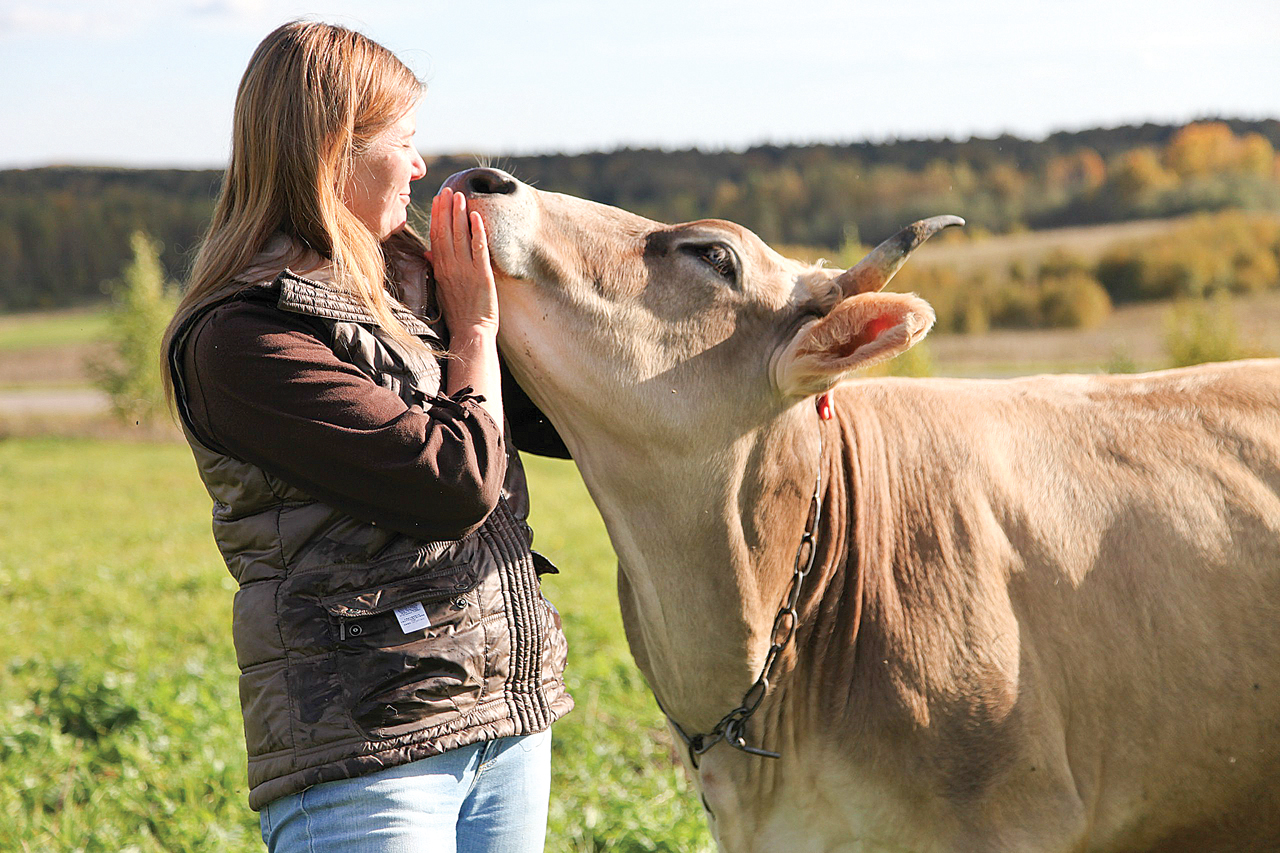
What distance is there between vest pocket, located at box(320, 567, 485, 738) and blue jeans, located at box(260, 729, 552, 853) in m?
0.13

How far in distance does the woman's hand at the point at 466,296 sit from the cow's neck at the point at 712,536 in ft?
1.38

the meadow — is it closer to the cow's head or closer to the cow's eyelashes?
the cow's head

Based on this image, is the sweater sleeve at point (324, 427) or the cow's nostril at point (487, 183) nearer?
the sweater sleeve at point (324, 427)

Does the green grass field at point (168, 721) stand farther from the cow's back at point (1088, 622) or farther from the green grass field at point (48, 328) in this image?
the green grass field at point (48, 328)

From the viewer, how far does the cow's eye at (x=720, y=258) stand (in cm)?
275

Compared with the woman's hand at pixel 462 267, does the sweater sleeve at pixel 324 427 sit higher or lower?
lower

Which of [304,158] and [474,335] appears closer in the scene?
[304,158]

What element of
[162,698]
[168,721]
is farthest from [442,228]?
[162,698]

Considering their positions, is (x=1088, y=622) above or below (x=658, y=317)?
below

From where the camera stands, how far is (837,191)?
218 feet

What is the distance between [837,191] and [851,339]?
66.5m

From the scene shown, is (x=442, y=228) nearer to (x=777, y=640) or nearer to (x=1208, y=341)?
(x=777, y=640)

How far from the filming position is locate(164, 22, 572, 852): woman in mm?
2164

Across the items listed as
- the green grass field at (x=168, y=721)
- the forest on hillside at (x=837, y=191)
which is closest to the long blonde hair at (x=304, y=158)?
the green grass field at (x=168, y=721)
